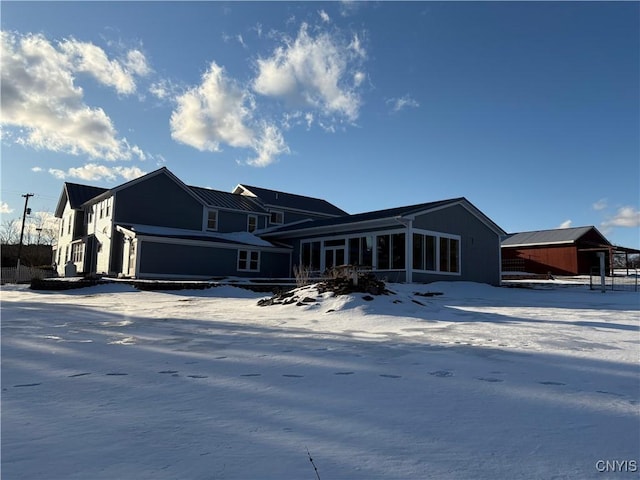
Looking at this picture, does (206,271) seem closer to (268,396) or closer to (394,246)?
(394,246)

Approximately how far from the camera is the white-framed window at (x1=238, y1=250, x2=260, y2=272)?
2610cm

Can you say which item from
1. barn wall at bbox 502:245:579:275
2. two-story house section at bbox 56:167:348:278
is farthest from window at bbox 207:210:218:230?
barn wall at bbox 502:245:579:275

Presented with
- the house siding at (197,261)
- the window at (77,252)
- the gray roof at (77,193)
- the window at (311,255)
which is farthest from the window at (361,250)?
the gray roof at (77,193)

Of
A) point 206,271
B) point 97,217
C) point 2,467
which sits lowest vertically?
point 2,467

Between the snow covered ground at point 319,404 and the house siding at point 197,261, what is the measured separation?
Answer: 50.0 feet

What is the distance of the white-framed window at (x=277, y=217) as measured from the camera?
113 ft

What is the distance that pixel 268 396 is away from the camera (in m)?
3.92

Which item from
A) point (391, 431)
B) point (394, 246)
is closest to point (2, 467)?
point (391, 431)

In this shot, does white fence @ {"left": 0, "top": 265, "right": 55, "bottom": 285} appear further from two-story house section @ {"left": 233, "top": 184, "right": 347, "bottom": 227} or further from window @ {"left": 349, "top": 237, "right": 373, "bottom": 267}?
window @ {"left": 349, "top": 237, "right": 373, "bottom": 267}

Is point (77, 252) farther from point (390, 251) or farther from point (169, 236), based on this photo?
point (390, 251)

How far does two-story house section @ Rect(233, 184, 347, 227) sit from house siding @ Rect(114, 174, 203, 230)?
633 cm

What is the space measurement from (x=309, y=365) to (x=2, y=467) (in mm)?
3131
